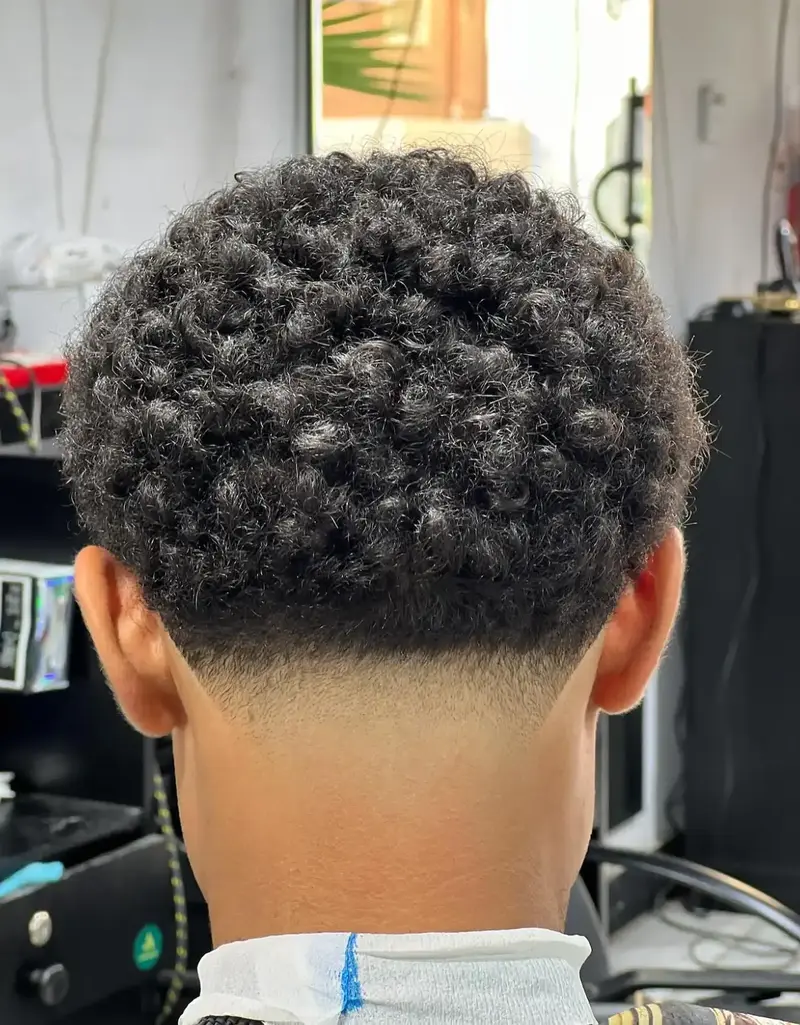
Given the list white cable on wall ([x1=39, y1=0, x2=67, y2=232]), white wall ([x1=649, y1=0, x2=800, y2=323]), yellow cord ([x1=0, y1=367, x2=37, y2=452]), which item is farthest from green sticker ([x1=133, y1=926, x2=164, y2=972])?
white wall ([x1=649, y1=0, x2=800, y2=323])

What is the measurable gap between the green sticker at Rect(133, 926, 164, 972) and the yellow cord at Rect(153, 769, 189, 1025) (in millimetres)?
25

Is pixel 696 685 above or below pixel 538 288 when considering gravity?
below

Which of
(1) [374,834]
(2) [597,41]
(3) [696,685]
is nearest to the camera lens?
(1) [374,834]

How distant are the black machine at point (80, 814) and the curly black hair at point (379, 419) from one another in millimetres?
807

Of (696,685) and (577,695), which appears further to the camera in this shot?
(696,685)

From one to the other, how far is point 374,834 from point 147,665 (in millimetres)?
162

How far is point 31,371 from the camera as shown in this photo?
5.34 ft

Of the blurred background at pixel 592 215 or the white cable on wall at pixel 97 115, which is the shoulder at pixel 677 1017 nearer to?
the blurred background at pixel 592 215

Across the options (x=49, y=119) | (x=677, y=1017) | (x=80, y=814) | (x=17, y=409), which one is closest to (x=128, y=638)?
(x=677, y=1017)

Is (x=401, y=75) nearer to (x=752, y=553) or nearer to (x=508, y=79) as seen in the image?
(x=508, y=79)

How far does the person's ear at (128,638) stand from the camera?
69 centimetres

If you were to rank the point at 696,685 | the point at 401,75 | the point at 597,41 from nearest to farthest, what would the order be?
the point at 401,75 < the point at 597,41 < the point at 696,685

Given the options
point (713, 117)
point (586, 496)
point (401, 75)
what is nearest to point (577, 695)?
point (586, 496)

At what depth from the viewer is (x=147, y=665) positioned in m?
0.69
